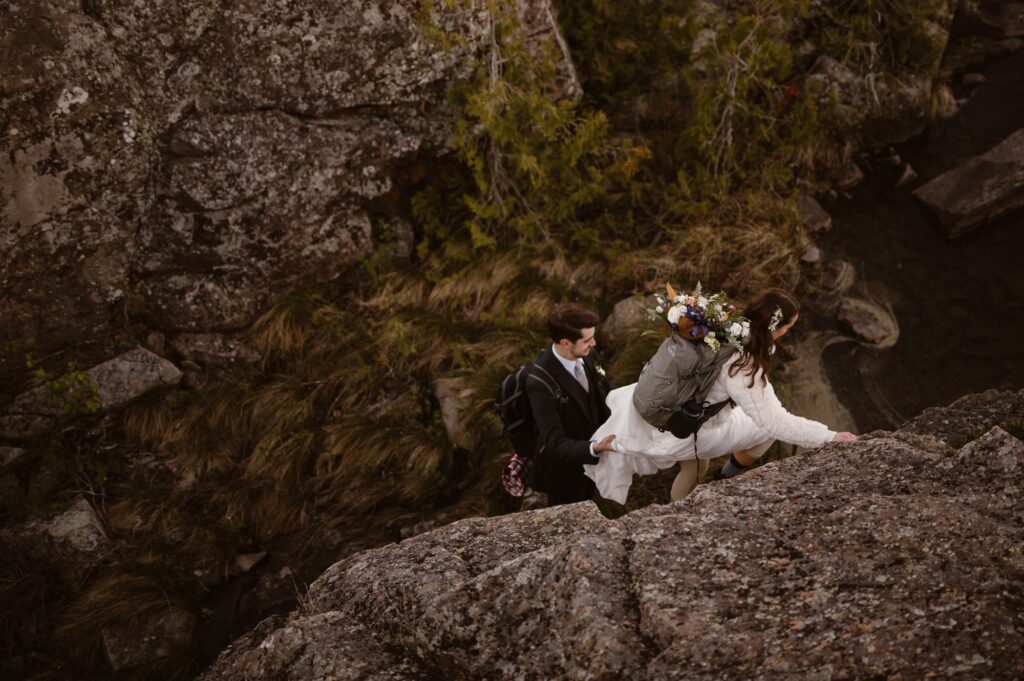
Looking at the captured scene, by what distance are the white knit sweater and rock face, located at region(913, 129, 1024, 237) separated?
583 cm

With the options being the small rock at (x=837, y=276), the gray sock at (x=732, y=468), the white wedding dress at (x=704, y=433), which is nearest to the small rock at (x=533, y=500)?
the white wedding dress at (x=704, y=433)

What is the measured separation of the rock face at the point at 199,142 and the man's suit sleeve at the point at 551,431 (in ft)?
12.6

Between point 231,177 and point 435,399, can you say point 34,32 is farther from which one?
point 435,399

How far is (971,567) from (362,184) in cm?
652

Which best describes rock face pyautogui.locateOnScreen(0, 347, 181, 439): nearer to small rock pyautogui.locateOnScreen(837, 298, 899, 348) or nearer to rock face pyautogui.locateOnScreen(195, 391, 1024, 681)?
rock face pyautogui.locateOnScreen(195, 391, 1024, 681)

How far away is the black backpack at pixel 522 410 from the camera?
16.0 ft

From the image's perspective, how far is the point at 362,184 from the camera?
24.5 feet

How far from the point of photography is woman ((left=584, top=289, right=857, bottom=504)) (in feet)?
14.1

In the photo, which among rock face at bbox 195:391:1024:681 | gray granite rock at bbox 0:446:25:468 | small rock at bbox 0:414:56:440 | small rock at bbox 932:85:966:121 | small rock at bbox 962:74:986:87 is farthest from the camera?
small rock at bbox 962:74:986:87

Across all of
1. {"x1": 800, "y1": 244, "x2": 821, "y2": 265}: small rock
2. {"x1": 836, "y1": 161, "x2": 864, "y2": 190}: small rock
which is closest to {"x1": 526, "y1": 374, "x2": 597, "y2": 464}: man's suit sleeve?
{"x1": 800, "y1": 244, "x2": 821, "y2": 265}: small rock

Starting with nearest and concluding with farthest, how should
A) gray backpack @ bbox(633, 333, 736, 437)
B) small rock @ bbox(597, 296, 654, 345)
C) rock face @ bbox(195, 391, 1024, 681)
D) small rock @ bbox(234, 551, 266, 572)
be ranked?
rock face @ bbox(195, 391, 1024, 681), gray backpack @ bbox(633, 333, 736, 437), small rock @ bbox(234, 551, 266, 572), small rock @ bbox(597, 296, 654, 345)

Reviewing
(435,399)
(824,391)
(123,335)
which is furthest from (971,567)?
(123,335)

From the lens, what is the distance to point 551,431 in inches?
190

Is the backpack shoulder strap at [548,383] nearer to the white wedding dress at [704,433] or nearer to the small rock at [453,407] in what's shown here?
the white wedding dress at [704,433]
